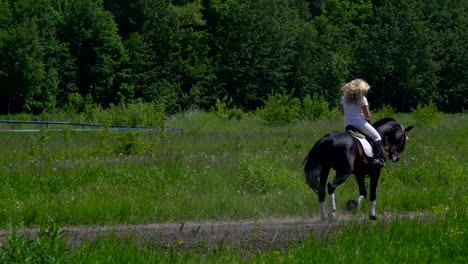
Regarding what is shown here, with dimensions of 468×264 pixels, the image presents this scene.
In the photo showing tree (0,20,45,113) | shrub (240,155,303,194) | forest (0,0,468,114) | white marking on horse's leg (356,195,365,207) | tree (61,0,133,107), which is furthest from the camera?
tree (61,0,133,107)

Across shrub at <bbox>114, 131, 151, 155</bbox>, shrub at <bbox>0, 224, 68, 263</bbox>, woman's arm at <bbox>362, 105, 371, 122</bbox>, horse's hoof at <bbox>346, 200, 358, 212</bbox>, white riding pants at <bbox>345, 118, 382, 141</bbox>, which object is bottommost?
shrub at <bbox>114, 131, 151, 155</bbox>

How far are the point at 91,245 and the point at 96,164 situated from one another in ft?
34.0

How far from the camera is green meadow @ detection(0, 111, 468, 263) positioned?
845cm

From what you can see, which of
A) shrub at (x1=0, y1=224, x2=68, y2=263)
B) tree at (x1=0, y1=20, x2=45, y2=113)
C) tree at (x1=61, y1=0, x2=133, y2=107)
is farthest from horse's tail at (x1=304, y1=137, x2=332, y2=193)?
tree at (x1=61, y1=0, x2=133, y2=107)

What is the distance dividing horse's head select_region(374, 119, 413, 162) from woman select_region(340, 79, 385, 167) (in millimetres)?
668

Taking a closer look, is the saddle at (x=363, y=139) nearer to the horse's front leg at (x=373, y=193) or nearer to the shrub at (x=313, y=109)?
the horse's front leg at (x=373, y=193)

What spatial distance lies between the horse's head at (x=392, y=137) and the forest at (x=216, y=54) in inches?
2142

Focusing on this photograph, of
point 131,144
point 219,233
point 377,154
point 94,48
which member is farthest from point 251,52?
point 219,233

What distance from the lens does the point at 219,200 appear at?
14172 mm

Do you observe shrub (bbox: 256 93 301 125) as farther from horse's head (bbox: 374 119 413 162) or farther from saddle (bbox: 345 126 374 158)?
saddle (bbox: 345 126 374 158)

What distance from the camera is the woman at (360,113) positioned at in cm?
1320

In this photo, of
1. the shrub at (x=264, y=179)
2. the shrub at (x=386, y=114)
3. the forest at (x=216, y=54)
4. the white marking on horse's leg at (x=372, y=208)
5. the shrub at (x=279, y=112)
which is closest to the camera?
the white marking on horse's leg at (x=372, y=208)

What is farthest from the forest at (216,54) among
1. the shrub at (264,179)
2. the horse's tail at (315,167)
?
the horse's tail at (315,167)

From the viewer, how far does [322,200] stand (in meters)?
12.8
